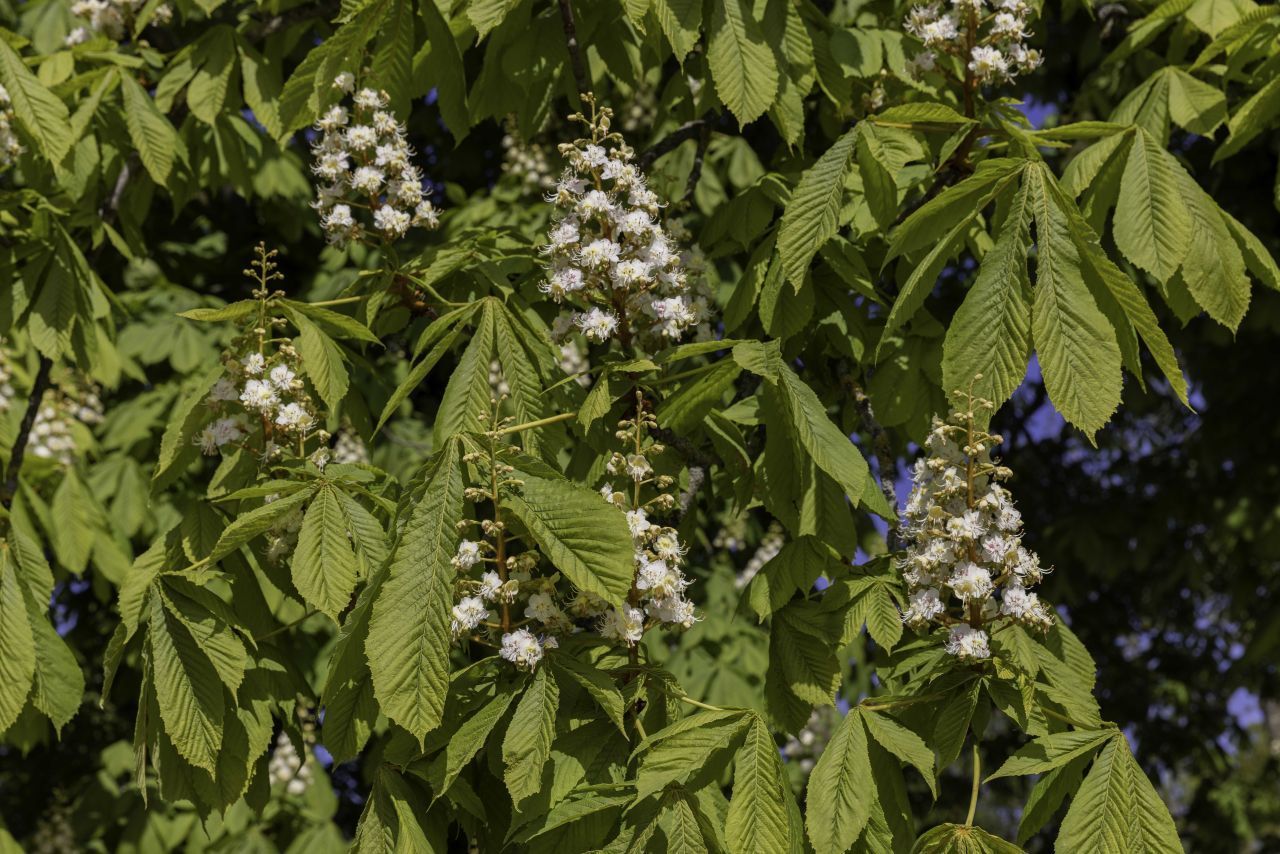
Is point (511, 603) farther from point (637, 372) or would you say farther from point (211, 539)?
point (211, 539)

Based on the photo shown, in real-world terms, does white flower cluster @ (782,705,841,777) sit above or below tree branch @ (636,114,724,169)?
below

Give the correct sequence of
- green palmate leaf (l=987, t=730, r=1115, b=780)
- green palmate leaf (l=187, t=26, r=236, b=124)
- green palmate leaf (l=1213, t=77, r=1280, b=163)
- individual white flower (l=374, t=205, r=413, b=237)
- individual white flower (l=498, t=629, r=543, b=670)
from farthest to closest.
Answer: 1. green palmate leaf (l=187, t=26, r=236, b=124)
2. green palmate leaf (l=1213, t=77, r=1280, b=163)
3. individual white flower (l=374, t=205, r=413, b=237)
4. individual white flower (l=498, t=629, r=543, b=670)
5. green palmate leaf (l=987, t=730, r=1115, b=780)

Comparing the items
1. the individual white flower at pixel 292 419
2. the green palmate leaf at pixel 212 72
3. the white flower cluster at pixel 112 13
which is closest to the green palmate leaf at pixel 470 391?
the individual white flower at pixel 292 419

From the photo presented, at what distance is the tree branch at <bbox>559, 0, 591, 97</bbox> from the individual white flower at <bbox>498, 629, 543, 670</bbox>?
1324 millimetres

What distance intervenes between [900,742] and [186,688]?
3.76 feet

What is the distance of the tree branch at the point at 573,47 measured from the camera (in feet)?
9.99

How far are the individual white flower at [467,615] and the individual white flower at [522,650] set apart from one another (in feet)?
0.17

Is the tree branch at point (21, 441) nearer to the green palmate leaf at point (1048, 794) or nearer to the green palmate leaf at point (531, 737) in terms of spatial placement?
the green palmate leaf at point (531, 737)

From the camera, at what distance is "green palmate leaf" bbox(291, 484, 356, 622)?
7.20ft

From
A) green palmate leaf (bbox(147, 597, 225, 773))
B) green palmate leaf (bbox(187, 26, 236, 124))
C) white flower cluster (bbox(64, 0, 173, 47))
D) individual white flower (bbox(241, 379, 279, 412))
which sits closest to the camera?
green palmate leaf (bbox(147, 597, 225, 773))

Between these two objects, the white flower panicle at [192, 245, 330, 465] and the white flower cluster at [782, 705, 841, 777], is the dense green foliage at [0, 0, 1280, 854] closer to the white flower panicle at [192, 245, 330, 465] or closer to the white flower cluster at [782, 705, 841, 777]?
the white flower panicle at [192, 245, 330, 465]

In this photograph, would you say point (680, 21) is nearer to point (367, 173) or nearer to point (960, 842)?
point (367, 173)

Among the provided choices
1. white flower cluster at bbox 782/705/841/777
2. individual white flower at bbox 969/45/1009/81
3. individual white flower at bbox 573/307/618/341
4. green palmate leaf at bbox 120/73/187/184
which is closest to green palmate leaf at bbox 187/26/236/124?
green palmate leaf at bbox 120/73/187/184

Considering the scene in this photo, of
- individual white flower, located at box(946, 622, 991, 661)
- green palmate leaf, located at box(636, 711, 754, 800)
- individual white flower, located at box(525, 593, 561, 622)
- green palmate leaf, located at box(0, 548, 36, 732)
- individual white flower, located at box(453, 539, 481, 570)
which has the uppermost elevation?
individual white flower, located at box(453, 539, 481, 570)
